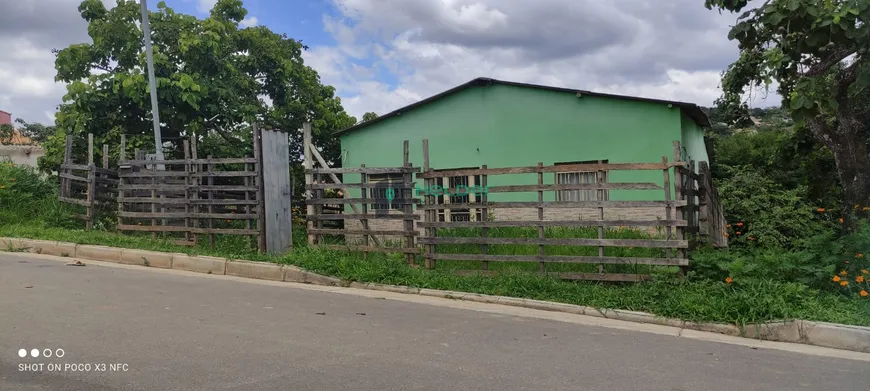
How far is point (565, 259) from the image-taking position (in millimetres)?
8445

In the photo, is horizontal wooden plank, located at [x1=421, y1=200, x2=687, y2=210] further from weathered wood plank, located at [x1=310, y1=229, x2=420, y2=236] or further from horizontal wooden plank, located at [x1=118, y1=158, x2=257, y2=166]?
horizontal wooden plank, located at [x1=118, y1=158, x2=257, y2=166]

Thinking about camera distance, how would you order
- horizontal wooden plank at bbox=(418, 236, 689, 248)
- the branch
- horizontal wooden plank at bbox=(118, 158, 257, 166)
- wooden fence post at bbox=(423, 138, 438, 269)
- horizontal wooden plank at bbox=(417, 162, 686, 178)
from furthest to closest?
horizontal wooden plank at bbox=(118, 158, 257, 166) → wooden fence post at bbox=(423, 138, 438, 269) → the branch → horizontal wooden plank at bbox=(417, 162, 686, 178) → horizontal wooden plank at bbox=(418, 236, 689, 248)

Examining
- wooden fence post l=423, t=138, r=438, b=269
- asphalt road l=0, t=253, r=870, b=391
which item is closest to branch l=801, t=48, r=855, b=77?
A: asphalt road l=0, t=253, r=870, b=391

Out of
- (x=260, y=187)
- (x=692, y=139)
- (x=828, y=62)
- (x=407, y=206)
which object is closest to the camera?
(x=828, y=62)

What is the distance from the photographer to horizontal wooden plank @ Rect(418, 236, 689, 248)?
793 cm

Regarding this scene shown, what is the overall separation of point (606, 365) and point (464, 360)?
123cm

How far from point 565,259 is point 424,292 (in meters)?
2.06

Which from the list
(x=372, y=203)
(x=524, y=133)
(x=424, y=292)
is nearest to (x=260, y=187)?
(x=372, y=203)

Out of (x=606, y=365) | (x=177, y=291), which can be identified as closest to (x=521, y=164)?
(x=177, y=291)

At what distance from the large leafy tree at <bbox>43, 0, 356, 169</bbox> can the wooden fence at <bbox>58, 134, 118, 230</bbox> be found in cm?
200

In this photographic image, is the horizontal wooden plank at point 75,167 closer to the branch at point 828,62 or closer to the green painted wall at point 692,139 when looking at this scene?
the green painted wall at point 692,139

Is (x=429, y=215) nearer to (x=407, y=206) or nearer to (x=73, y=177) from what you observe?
(x=407, y=206)

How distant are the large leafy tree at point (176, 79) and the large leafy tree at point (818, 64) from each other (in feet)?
35.9

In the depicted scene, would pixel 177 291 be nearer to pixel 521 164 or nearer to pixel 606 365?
pixel 606 365
